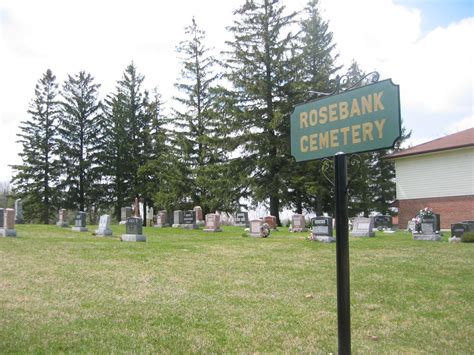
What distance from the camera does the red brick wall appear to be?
100.0 feet

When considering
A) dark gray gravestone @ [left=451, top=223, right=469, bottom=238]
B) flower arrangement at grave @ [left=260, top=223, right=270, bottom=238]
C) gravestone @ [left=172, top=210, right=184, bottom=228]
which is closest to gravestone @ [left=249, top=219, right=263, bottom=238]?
flower arrangement at grave @ [left=260, top=223, right=270, bottom=238]

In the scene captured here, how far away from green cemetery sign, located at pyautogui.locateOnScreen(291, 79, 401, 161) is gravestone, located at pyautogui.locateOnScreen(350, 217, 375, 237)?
17.7 m

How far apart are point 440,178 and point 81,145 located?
113ft

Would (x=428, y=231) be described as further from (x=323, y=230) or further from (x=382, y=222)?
(x=382, y=222)

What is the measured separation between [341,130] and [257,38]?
32846mm

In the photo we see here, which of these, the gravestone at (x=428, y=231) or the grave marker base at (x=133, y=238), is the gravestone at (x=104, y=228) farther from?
the gravestone at (x=428, y=231)

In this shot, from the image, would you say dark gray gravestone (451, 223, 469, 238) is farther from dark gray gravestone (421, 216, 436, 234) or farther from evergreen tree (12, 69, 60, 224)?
evergreen tree (12, 69, 60, 224)

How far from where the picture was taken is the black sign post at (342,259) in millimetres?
4066

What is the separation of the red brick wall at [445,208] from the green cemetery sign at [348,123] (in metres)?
29.7

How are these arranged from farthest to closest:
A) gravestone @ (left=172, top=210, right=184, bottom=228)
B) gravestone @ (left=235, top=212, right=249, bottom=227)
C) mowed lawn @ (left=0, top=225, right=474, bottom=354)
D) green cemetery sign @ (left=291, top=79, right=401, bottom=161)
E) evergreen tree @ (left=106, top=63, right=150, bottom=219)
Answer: evergreen tree @ (left=106, top=63, right=150, bottom=219)
gravestone @ (left=235, top=212, right=249, bottom=227)
gravestone @ (left=172, top=210, right=184, bottom=228)
mowed lawn @ (left=0, top=225, right=474, bottom=354)
green cemetery sign @ (left=291, top=79, right=401, bottom=161)

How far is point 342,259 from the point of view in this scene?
4.08 metres

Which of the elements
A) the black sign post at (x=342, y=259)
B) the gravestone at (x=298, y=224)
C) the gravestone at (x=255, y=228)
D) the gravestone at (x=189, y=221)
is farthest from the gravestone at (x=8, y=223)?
the black sign post at (x=342, y=259)

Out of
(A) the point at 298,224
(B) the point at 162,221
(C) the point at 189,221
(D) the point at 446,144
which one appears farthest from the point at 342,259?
(D) the point at 446,144

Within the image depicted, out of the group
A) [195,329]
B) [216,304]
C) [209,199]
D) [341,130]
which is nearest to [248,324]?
[195,329]
